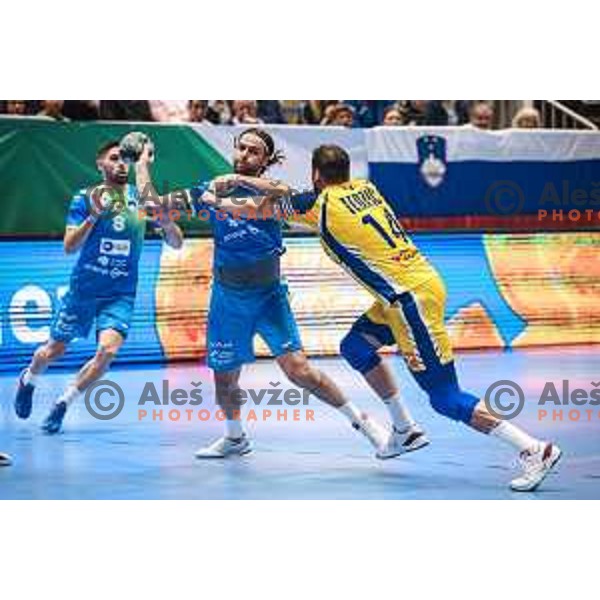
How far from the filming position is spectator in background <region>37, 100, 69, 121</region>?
7812mm

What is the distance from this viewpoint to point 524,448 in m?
7.63

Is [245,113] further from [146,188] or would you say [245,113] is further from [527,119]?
[527,119]

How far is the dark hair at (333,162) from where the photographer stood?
7.80m

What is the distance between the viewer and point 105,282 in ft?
26.1

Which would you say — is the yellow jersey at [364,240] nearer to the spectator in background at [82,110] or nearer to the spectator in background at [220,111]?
the spectator in background at [220,111]

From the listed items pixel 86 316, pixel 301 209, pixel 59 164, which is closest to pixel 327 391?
pixel 301 209

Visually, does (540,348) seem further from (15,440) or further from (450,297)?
(15,440)

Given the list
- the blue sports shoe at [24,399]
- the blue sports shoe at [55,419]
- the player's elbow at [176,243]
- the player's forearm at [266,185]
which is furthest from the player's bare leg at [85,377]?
the player's forearm at [266,185]

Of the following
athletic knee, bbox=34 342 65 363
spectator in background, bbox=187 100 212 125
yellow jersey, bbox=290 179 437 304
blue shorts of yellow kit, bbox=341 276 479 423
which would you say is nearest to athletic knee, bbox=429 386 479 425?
blue shorts of yellow kit, bbox=341 276 479 423

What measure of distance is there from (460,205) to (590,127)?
0.71 metres
